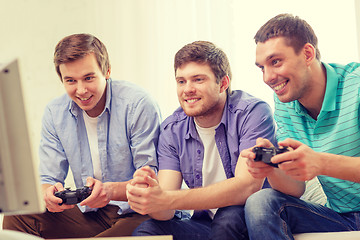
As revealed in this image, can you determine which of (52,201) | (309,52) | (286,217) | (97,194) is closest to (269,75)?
(309,52)

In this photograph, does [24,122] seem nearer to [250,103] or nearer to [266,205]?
[266,205]

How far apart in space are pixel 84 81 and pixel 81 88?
0.14 feet

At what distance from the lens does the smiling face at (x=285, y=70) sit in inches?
65.3

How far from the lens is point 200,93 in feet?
6.02

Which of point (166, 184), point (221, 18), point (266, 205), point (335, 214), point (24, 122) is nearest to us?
point (24, 122)

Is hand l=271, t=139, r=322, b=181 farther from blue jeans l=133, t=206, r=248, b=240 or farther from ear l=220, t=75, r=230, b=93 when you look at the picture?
ear l=220, t=75, r=230, b=93

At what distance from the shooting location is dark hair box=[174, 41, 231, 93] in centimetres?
186

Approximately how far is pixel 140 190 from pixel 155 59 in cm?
159

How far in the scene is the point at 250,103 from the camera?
5.98 ft

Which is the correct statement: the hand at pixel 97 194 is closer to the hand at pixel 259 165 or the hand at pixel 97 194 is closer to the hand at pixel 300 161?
the hand at pixel 259 165

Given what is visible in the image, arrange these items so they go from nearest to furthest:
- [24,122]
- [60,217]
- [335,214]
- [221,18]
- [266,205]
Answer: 1. [24,122]
2. [266,205]
3. [335,214]
4. [60,217]
5. [221,18]

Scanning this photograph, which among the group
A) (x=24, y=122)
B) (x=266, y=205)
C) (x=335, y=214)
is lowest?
(x=335, y=214)

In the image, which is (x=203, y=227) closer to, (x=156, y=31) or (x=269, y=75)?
(x=269, y=75)

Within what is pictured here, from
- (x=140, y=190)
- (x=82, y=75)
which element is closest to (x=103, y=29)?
(x=82, y=75)
